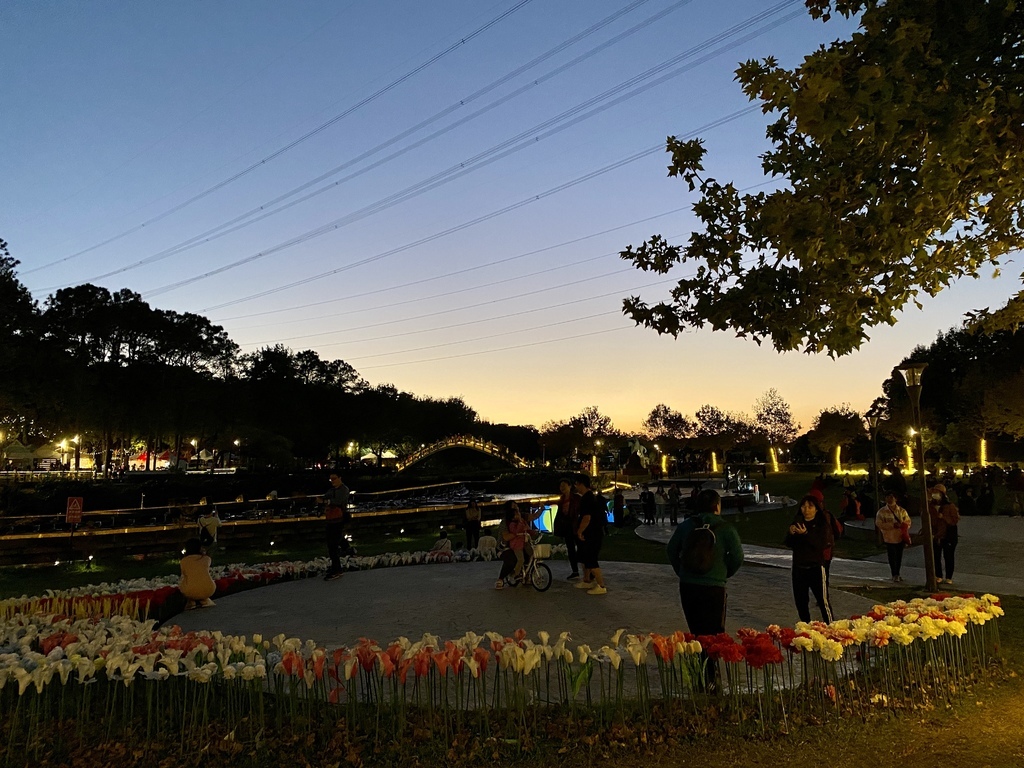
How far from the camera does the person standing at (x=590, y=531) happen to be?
36.3ft

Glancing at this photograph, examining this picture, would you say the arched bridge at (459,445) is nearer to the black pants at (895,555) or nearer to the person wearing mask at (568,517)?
the person wearing mask at (568,517)

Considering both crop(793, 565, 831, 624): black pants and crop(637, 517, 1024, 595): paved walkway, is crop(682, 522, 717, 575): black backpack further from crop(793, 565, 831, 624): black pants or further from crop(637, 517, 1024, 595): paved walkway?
crop(637, 517, 1024, 595): paved walkway

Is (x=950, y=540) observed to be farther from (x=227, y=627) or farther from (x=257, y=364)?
(x=257, y=364)

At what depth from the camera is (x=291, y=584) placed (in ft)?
43.9

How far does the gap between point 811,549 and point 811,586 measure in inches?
19.9

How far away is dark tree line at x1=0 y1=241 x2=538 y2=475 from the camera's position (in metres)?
42.4

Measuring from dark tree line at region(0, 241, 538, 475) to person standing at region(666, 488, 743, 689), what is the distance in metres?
38.5

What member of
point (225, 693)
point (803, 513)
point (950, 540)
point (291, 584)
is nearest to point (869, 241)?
point (803, 513)

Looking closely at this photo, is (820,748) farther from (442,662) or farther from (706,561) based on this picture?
(442,662)

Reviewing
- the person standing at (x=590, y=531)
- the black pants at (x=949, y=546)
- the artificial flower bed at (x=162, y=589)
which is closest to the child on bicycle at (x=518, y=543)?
the person standing at (x=590, y=531)

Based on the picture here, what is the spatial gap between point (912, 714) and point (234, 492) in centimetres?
4628

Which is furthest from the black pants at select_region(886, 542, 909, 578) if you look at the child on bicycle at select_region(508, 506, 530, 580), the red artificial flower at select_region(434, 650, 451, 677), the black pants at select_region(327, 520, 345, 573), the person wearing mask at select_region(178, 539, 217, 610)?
the person wearing mask at select_region(178, 539, 217, 610)

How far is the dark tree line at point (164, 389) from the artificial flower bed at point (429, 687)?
1423 inches

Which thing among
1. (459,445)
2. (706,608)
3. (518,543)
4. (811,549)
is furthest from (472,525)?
(459,445)
